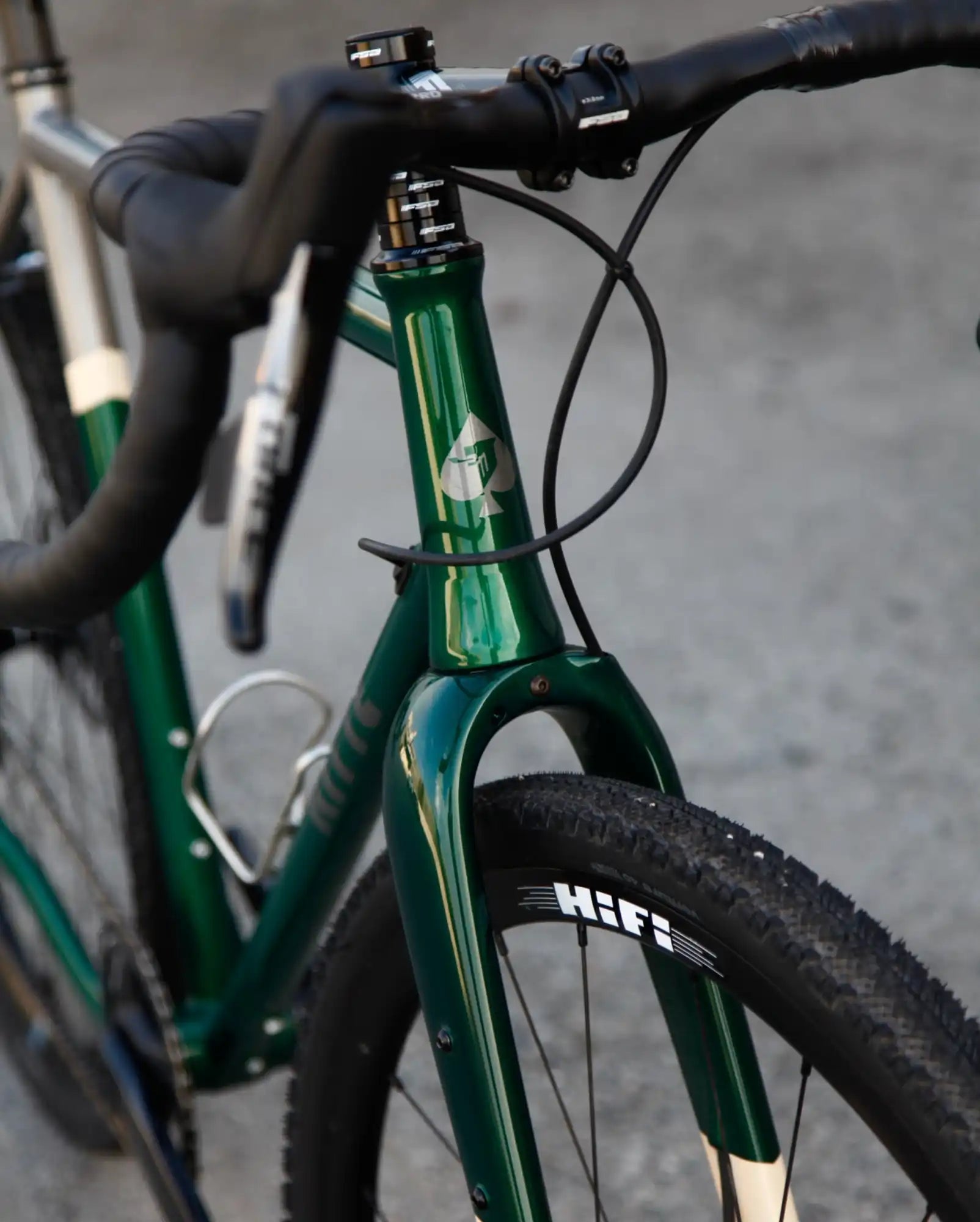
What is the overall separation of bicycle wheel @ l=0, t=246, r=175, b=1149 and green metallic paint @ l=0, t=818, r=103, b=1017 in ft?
0.07

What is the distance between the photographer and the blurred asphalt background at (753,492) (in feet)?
5.94

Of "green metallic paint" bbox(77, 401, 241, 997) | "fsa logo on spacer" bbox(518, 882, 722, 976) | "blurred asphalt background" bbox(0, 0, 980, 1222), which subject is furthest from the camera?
"blurred asphalt background" bbox(0, 0, 980, 1222)

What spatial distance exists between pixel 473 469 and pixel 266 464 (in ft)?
0.76

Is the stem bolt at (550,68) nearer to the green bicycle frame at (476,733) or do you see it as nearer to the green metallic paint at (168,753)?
the green bicycle frame at (476,733)

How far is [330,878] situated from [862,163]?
3.29 m

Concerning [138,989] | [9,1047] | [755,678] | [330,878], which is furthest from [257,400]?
[755,678]

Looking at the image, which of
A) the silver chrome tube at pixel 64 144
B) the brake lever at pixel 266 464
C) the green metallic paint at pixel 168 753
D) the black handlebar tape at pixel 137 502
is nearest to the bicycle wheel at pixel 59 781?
the green metallic paint at pixel 168 753

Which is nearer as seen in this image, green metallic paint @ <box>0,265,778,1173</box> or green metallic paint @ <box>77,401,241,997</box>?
green metallic paint @ <box>0,265,778,1173</box>

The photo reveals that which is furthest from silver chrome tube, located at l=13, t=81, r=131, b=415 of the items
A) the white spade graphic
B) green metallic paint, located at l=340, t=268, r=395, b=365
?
the white spade graphic

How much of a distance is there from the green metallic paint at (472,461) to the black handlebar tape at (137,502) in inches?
6.1

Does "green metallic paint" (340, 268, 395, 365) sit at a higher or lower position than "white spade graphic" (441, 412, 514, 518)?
higher

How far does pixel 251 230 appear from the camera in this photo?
0.46 m

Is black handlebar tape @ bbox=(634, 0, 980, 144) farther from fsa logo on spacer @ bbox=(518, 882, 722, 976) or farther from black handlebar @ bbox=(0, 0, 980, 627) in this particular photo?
fsa logo on spacer @ bbox=(518, 882, 722, 976)

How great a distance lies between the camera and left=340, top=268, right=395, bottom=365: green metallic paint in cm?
88
